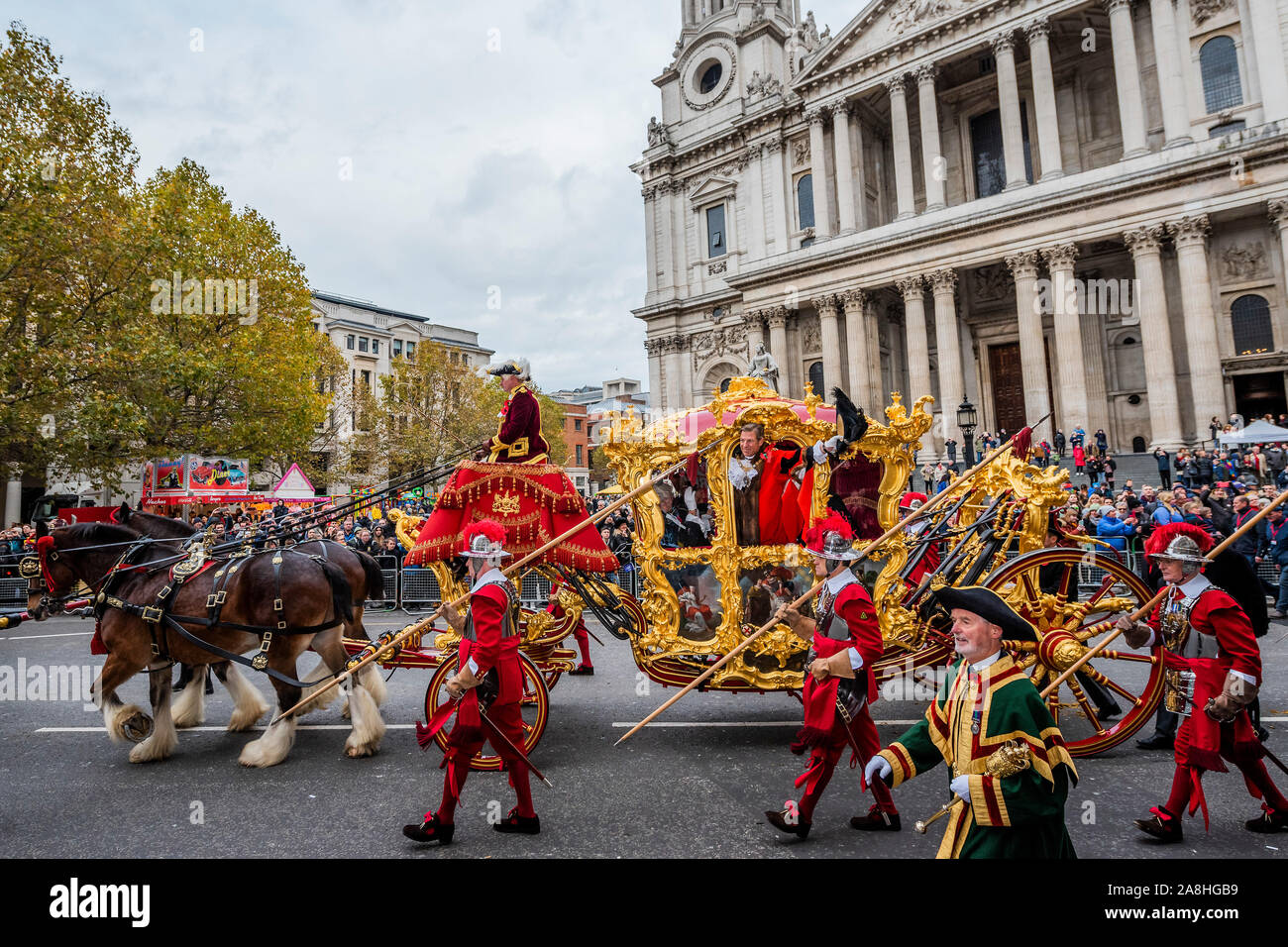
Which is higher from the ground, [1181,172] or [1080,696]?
[1181,172]

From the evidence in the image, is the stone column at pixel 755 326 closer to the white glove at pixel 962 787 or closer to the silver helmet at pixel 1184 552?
the silver helmet at pixel 1184 552

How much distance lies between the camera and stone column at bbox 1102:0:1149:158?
24.6m

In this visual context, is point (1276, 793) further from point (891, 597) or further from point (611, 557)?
point (611, 557)

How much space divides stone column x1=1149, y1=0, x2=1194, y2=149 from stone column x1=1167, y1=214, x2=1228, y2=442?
3209 mm

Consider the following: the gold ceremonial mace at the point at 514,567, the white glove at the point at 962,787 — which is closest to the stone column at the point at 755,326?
the gold ceremonial mace at the point at 514,567

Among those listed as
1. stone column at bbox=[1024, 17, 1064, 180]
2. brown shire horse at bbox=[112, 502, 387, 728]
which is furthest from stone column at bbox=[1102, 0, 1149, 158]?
brown shire horse at bbox=[112, 502, 387, 728]

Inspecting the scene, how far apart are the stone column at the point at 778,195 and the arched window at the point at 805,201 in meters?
0.57

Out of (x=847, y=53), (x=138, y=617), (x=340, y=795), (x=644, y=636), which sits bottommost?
(x=340, y=795)

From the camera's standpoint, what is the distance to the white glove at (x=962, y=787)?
2.45m
